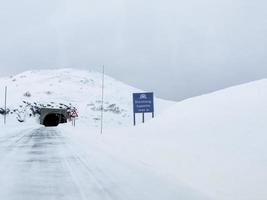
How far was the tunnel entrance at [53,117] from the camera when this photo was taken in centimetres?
10519

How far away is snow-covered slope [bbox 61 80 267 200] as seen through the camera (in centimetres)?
1056

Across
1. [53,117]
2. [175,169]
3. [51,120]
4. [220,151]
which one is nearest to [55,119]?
[53,117]

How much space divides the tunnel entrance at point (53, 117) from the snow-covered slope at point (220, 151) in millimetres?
79114

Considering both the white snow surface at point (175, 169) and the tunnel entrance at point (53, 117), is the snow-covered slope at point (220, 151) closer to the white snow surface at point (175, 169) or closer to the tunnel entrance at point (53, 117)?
the white snow surface at point (175, 169)

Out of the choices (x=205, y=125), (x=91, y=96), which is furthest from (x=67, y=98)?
(x=205, y=125)

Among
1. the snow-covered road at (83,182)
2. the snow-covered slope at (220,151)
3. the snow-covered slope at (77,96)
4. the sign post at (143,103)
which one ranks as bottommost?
the snow-covered road at (83,182)

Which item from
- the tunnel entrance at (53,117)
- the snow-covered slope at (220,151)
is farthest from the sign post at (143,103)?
the tunnel entrance at (53,117)

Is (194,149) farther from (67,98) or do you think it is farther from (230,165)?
(67,98)

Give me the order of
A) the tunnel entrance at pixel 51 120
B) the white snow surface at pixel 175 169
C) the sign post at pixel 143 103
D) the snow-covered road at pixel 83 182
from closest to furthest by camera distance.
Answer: the snow-covered road at pixel 83 182
the white snow surface at pixel 175 169
the sign post at pixel 143 103
the tunnel entrance at pixel 51 120

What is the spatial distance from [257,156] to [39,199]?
7171 millimetres

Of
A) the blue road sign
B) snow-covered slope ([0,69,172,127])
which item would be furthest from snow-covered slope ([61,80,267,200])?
snow-covered slope ([0,69,172,127])

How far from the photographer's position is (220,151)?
16016 mm

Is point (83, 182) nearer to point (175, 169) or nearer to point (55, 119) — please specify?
point (175, 169)

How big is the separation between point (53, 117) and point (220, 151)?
95.9 metres
